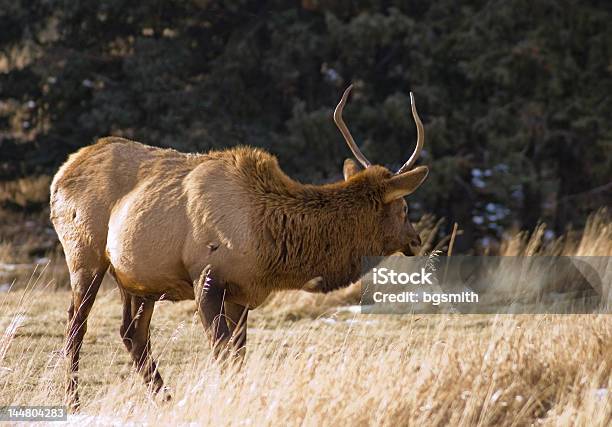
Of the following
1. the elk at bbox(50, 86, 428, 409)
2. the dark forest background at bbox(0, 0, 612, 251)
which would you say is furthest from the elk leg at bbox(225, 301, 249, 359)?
the dark forest background at bbox(0, 0, 612, 251)

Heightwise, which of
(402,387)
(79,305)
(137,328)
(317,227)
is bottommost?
(137,328)

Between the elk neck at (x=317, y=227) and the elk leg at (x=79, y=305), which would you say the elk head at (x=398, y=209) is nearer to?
the elk neck at (x=317, y=227)

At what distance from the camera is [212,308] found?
6391 mm

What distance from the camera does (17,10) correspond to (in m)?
16.5

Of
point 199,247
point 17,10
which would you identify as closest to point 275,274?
point 199,247

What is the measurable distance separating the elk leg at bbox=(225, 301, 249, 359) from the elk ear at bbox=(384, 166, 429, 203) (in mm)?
1197

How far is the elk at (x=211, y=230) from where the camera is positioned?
6527 millimetres

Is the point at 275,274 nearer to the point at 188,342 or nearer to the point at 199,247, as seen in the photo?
the point at 199,247

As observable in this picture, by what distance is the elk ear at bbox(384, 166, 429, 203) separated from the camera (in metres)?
6.84

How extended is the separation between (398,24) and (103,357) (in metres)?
9.07

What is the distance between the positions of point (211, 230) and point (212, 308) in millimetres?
483

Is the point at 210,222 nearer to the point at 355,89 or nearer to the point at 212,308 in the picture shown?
the point at 212,308

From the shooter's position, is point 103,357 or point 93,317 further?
point 93,317

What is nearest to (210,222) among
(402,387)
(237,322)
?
(237,322)
